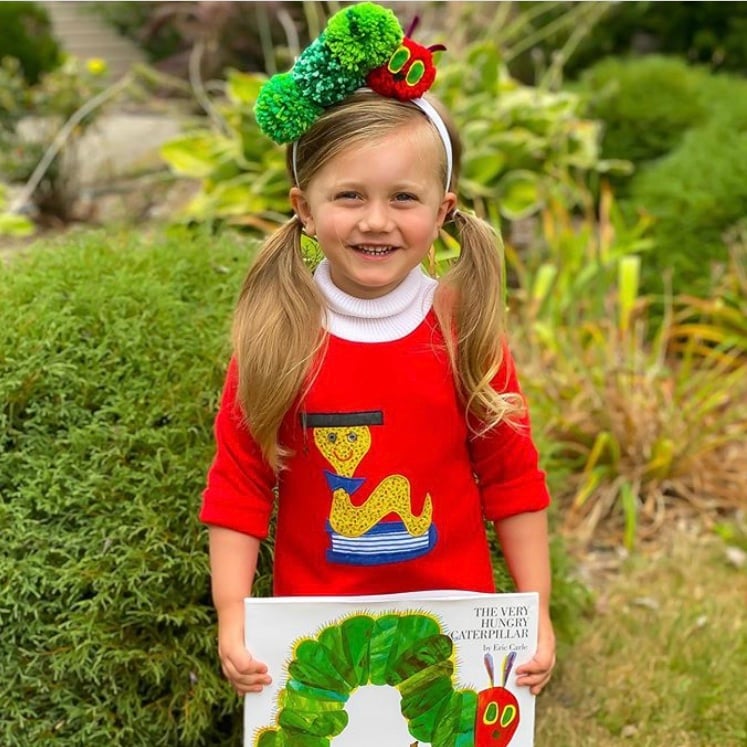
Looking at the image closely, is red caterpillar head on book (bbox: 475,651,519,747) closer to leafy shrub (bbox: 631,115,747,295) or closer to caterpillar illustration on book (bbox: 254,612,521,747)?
caterpillar illustration on book (bbox: 254,612,521,747)

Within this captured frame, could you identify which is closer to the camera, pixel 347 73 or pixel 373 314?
pixel 347 73

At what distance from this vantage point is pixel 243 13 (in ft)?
33.1

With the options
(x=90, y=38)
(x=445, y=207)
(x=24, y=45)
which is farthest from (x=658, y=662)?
(x=90, y=38)

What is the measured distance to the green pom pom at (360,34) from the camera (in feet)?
5.40

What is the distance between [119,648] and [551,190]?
3959mm

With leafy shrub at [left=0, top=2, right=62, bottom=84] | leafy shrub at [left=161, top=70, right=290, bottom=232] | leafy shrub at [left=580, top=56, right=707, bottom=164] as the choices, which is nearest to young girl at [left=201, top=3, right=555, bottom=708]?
leafy shrub at [left=161, top=70, right=290, bottom=232]

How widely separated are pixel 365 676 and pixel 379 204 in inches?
31.9

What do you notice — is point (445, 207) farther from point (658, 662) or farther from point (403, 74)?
point (658, 662)

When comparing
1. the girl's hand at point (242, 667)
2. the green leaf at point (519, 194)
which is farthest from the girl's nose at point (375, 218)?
the green leaf at point (519, 194)

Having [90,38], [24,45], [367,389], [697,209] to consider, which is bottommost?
[367,389]

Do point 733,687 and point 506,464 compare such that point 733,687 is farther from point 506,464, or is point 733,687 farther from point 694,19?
point 694,19

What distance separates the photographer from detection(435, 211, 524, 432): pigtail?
72.8 inches

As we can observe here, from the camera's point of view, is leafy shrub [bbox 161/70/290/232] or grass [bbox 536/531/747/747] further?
leafy shrub [bbox 161/70/290/232]

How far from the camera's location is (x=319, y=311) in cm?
183
